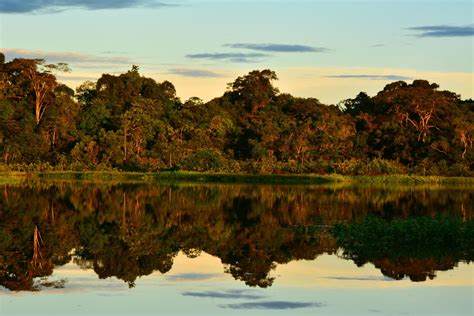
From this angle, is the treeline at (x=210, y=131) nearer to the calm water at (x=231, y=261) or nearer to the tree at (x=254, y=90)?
the tree at (x=254, y=90)

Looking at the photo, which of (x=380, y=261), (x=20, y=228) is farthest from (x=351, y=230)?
(x=20, y=228)

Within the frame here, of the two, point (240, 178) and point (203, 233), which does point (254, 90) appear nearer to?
point (240, 178)

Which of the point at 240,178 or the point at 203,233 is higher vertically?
the point at 203,233

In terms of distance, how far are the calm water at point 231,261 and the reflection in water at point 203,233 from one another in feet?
0.13

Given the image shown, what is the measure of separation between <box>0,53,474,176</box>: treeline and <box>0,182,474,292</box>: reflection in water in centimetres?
2190

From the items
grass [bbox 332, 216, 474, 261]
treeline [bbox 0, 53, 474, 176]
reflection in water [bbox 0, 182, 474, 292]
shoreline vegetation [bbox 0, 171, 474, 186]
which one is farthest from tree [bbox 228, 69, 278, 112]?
grass [bbox 332, 216, 474, 261]

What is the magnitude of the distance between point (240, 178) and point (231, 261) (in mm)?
35417

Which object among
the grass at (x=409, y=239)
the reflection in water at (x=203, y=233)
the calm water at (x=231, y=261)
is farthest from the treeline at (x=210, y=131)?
the grass at (x=409, y=239)

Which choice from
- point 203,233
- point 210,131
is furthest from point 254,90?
point 203,233

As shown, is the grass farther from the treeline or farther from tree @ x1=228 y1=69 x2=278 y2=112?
tree @ x1=228 y1=69 x2=278 y2=112

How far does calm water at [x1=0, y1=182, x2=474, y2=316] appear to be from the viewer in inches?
494

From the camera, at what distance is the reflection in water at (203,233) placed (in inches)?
623

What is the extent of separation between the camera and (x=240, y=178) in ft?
171

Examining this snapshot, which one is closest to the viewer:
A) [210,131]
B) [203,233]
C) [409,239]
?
[409,239]
